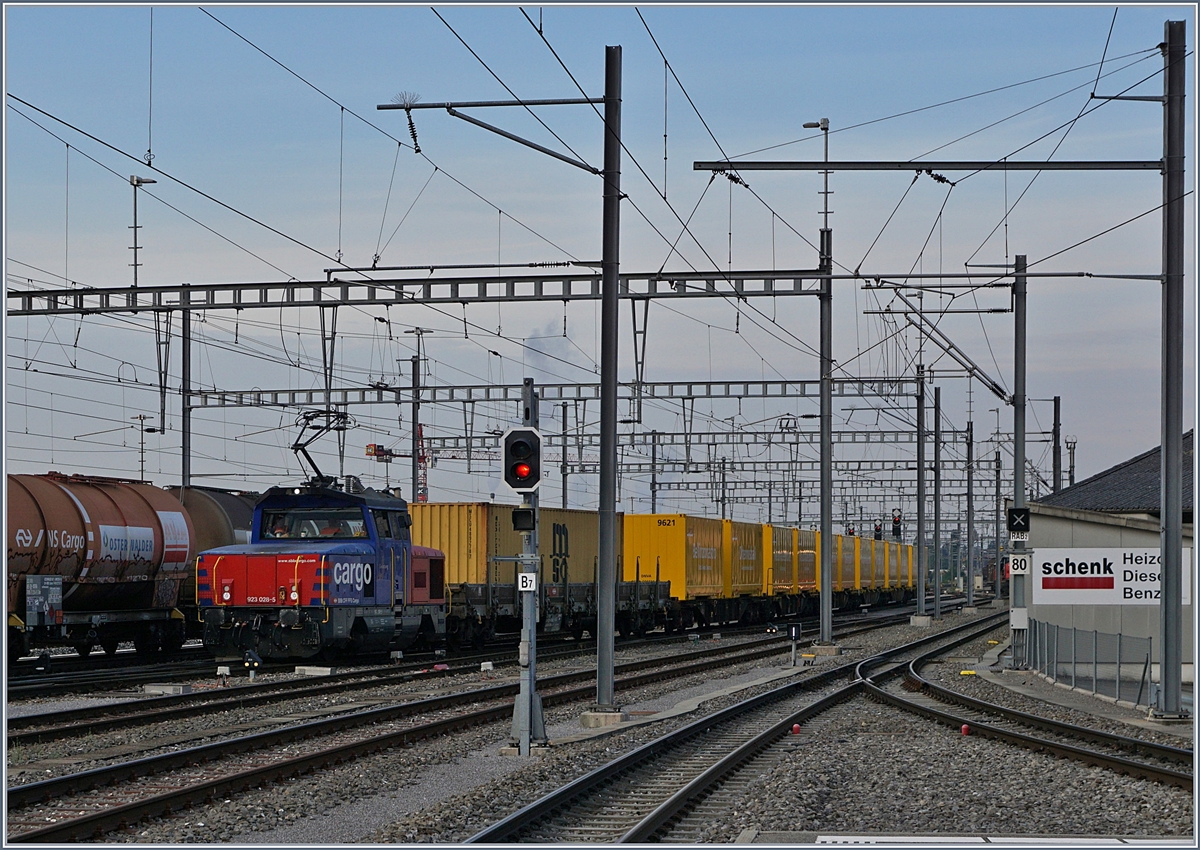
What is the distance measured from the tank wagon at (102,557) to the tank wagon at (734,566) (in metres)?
15.2

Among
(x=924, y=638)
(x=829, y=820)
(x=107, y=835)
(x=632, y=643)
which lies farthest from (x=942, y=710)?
(x=924, y=638)

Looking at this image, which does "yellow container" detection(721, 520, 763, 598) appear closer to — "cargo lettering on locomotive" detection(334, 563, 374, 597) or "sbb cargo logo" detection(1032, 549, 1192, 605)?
"cargo lettering on locomotive" detection(334, 563, 374, 597)

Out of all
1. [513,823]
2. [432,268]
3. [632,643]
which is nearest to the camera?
[513,823]

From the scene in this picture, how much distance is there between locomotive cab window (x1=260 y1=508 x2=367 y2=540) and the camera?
26.9 metres

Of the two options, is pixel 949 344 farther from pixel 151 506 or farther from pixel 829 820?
pixel 829 820

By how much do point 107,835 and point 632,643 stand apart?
29.3 metres

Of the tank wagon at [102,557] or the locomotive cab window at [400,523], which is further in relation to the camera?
the locomotive cab window at [400,523]

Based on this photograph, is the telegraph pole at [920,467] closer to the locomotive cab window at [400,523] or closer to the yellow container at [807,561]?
the yellow container at [807,561]

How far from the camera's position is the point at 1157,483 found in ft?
94.8

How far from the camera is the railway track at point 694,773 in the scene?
35.4 feet

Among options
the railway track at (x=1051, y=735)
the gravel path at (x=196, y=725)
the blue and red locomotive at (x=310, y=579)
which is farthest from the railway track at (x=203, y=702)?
the railway track at (x=1051, y=735)

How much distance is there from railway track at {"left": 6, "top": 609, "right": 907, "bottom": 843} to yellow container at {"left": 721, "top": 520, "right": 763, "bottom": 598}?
28.3 metres

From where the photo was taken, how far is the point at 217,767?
44.8ft

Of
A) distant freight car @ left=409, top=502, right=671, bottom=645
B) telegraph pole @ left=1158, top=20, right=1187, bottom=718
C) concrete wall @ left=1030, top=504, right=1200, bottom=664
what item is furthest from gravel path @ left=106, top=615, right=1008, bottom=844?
distant freight car @ left=409, top=502, right=671, bottom=645
